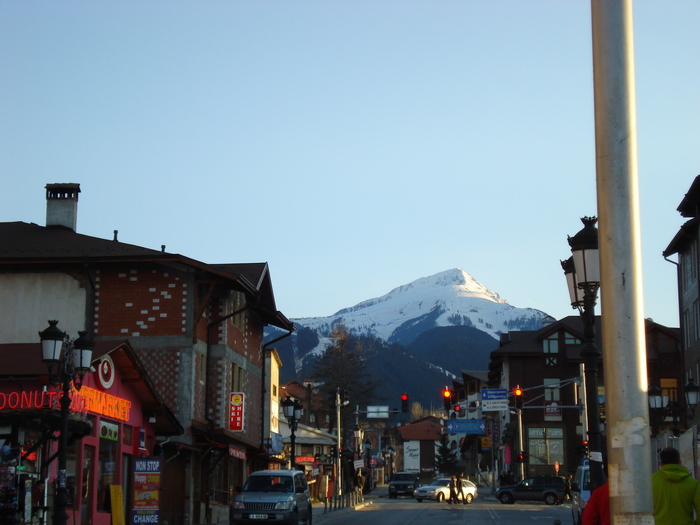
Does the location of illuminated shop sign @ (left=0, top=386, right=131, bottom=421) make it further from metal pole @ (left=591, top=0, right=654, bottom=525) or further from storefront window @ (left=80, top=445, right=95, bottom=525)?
metal pole @ (left=591, top=0, right=654, bottom=525)

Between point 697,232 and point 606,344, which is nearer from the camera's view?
point 606,344

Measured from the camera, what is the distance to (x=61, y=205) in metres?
35.4

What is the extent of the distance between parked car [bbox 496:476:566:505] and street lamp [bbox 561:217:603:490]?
1566 inches

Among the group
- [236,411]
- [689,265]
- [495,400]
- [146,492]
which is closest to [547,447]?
[495,400]

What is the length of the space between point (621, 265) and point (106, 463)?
20494 mm

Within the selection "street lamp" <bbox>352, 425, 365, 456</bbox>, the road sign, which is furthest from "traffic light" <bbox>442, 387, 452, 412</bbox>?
"street lamp" <bbox>352, 425, 365, 456</bbox>

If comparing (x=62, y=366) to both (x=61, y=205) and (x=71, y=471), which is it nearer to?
(x=71, y=471)

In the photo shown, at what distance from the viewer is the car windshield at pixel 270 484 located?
2628cm

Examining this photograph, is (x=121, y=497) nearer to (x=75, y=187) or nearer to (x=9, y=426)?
(x=9, y=426)

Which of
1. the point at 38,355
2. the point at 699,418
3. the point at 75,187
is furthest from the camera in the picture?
the point at 699,418

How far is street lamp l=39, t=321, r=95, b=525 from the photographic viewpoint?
50.3ft

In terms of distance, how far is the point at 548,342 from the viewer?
262 feet

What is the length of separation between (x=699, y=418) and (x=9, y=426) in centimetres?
3594

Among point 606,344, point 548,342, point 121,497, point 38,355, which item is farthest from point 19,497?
point 548,342
